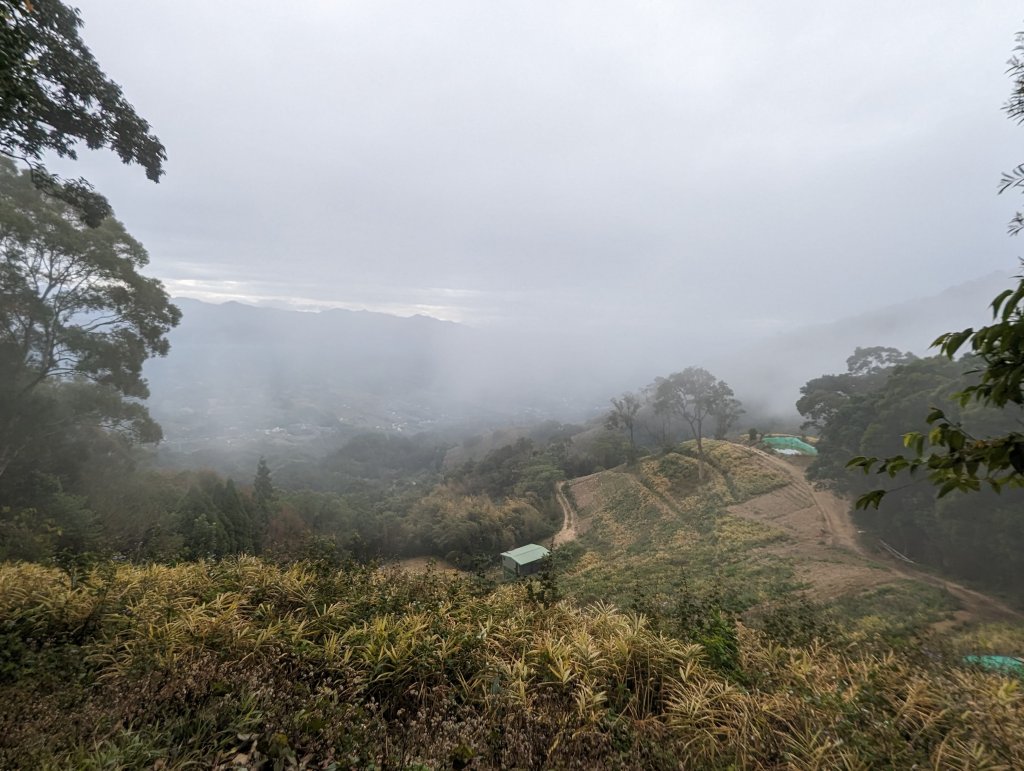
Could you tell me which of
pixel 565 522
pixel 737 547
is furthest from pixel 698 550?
pixel 565 522

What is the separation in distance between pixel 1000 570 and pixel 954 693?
16539 mm

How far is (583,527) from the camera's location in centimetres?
2875

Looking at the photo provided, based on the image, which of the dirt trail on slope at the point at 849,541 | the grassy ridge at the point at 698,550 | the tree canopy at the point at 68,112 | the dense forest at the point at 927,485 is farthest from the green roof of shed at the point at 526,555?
the tree canopy at the point at 68,112

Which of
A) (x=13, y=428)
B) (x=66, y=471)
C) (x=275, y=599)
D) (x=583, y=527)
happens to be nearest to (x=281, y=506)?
(x=66, y=471)

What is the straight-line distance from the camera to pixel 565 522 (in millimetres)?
30812

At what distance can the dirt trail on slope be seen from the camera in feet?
36.9

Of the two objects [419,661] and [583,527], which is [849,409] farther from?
[419,661]

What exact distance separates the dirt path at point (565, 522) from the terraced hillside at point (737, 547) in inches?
16.2

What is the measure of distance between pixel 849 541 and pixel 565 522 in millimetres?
16435

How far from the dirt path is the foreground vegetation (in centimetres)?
2109

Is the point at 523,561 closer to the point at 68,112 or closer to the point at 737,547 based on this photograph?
the point at 737,547

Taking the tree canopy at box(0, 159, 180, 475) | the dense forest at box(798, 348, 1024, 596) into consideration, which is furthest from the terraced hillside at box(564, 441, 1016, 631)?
the tree canopy at box(0, 159, 180, 475)

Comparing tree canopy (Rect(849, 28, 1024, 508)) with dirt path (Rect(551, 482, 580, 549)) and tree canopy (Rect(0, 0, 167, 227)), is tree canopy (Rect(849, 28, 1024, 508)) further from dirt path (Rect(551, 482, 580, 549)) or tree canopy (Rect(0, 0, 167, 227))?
dirt path (Rect(551, 482, 580, 549))

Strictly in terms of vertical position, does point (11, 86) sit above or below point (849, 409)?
above
